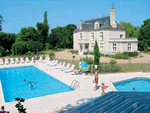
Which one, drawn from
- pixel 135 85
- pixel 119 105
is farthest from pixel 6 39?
pixel 119 105

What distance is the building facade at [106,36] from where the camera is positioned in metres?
36.4

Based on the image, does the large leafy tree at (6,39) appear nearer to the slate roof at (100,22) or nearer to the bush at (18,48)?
the bush at (18,48)

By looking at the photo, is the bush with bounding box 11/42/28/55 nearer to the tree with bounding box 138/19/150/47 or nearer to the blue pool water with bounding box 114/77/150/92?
the blue pool water with bounding box 114/77/150/92

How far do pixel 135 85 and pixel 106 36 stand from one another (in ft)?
77.1

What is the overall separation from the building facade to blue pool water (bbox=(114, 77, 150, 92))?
778 inches

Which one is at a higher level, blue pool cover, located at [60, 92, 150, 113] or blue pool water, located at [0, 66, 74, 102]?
blue pool cover, located at [60, 92, 150, 113]

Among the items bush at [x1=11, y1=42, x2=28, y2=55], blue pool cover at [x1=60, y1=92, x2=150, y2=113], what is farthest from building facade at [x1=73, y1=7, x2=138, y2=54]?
blue pool cover at [x1=60, y1=92, x2=150, y2=113]

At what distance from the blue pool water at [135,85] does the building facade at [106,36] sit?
19769mm

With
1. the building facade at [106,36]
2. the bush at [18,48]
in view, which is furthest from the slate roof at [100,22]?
the bush at [18,48]

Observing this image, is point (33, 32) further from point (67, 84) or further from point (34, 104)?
point (34, 104)

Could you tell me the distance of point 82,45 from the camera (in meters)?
44.3

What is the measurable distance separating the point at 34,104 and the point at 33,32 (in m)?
39.8

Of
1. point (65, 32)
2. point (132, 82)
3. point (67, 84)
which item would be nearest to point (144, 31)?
point (65, 32)

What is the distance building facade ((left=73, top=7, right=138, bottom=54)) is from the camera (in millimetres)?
36438
